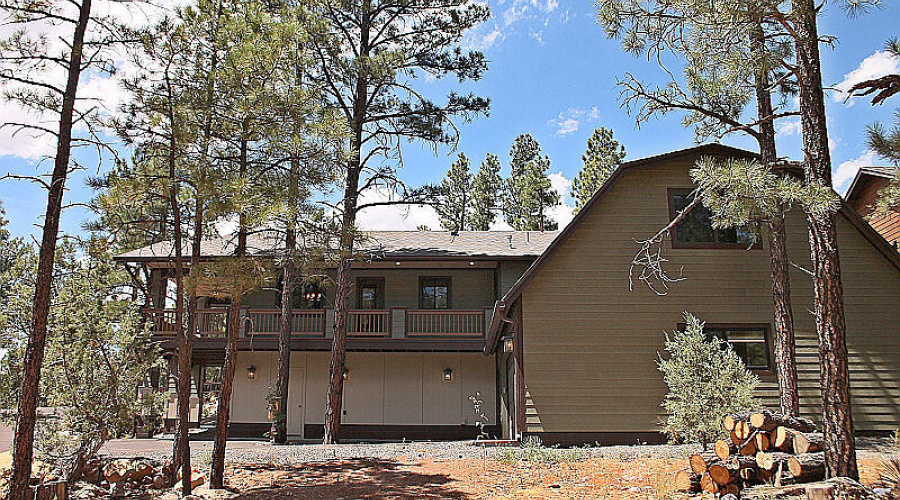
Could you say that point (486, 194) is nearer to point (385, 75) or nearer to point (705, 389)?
point (385, 75)

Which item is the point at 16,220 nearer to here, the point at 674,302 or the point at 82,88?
the point at 82,88

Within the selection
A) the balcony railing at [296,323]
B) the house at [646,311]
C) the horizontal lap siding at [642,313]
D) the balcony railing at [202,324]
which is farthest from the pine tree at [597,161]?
the balcony railing at [202,324]

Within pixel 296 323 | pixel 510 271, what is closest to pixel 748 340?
pixel 510 271

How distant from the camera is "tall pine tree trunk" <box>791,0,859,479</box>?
6254 millimetres

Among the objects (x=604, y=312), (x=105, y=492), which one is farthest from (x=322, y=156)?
(x=604, y=312)

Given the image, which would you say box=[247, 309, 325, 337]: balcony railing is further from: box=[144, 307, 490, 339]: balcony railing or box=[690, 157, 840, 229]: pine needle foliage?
box=[690, 157, 840, 229]: pine needle foliage

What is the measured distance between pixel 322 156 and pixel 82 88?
310cm

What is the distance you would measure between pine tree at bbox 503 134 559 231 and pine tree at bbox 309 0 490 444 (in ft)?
53.0

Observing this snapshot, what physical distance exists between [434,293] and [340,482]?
10156 millimetres

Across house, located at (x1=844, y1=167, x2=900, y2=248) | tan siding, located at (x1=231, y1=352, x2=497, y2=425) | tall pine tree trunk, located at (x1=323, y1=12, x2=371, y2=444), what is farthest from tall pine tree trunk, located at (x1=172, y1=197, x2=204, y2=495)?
house, located at (x1=844, y1=167, x2=900, y2=248)

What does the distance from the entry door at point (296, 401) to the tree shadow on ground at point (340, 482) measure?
7.79 metres

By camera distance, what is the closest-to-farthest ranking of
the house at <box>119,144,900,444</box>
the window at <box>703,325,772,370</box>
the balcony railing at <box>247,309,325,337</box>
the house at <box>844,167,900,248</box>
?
the house at <box>119,144,900,444</box>, the window at <box>703,325,772,370</box>, the house at <box>844,167,900,248</box>, the balcony railing at <box>247,309,325,337</box>

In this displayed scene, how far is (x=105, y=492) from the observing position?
8.35 meters

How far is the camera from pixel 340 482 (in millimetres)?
8703
